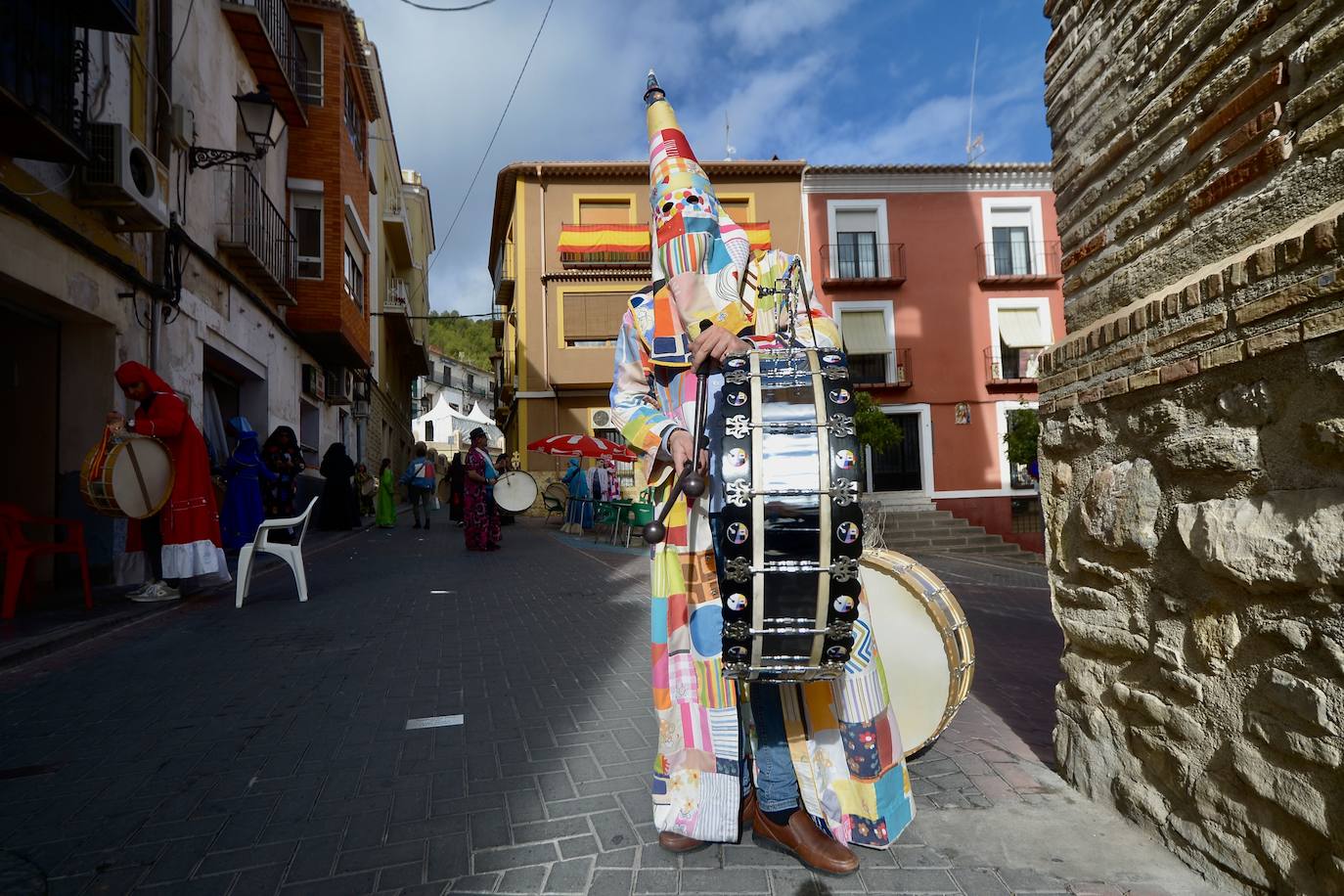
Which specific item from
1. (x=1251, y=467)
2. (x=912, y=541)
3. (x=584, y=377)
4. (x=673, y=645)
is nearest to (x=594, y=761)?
(x=673, y=645)

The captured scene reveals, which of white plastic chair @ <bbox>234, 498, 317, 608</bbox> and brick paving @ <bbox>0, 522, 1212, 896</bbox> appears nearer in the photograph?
brick paving @ <bbox>0, 522, 1212, 896</bbox>

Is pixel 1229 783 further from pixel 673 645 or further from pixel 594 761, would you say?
pixel 594 761

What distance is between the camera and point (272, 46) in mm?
11734

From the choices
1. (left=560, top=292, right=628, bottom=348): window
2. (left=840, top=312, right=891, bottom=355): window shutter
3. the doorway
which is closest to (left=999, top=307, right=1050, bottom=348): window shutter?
(left=840, top=312, right=891, bottom=355): window shutter

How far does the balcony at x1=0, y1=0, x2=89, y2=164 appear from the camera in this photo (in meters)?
5.61

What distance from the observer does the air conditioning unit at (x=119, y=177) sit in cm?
697

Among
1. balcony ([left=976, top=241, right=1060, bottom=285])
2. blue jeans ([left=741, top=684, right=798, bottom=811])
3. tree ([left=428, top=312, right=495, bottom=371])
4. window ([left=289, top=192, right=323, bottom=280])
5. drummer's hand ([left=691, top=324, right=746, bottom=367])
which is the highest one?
tree ([left=428, top=312, right=495, bottom=371])

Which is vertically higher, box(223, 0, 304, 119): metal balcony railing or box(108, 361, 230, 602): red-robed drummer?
box(223, 0, 304, 119): metal balcony railing

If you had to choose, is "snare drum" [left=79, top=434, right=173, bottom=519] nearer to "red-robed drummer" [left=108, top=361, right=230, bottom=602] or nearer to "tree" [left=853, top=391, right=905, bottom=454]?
"red-robed drummer" [left=108, top=361, right=230, bottom=602]

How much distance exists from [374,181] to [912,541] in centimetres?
1818

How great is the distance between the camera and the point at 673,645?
216 centimetres

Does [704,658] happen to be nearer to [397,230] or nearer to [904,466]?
[904,466]

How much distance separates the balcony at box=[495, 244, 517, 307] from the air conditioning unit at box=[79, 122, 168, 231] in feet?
62.2

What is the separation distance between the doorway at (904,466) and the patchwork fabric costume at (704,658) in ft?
64.6
